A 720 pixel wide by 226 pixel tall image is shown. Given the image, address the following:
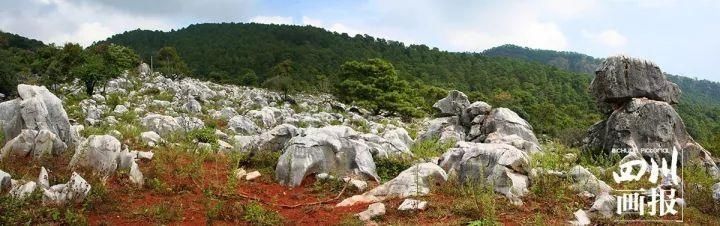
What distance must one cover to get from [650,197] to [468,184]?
2939mm

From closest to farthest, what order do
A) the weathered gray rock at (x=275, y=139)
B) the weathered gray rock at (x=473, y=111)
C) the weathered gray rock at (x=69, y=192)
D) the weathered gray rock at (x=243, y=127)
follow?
the weathered gray rock at (x=69, y=192) → the weathered gray rock at (x=275, y=139) → the weathered gray rock at (x=243, y=127) → the weathered gray rock at (x=473, y=111)

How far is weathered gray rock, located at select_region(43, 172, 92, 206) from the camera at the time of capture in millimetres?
7684

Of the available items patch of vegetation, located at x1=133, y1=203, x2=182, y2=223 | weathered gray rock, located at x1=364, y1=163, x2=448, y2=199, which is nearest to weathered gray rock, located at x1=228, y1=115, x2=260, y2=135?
weathered gray rock, located at x1=364, y1=163, x2=448, y2=199

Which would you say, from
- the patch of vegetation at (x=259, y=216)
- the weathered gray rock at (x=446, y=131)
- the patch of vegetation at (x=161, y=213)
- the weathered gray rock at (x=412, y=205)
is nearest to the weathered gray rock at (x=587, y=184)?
the weathered gray rock at (x=412, y=205)

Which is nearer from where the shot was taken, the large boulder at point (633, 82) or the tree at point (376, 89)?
the large boulder at point (633, 82)

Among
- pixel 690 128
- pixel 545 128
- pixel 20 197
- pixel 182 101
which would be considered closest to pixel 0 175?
pixel 20 197

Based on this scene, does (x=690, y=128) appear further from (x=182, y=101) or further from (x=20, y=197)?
(x=20, y=197)

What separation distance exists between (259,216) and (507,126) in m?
11.6

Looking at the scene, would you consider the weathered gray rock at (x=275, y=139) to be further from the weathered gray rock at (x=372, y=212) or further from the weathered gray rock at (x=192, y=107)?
the weathered gray rock at (x=192, y=107)

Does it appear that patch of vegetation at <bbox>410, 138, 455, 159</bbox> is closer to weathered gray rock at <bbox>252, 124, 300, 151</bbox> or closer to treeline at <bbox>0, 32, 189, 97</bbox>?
weathered gray rock at <bbox>252, 124, 300, 151</bbox>

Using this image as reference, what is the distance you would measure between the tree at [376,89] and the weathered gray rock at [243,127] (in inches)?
720

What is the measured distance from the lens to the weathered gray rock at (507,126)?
17594 mm

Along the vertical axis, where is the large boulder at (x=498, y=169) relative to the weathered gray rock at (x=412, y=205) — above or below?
above

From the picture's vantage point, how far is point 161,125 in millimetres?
16125
